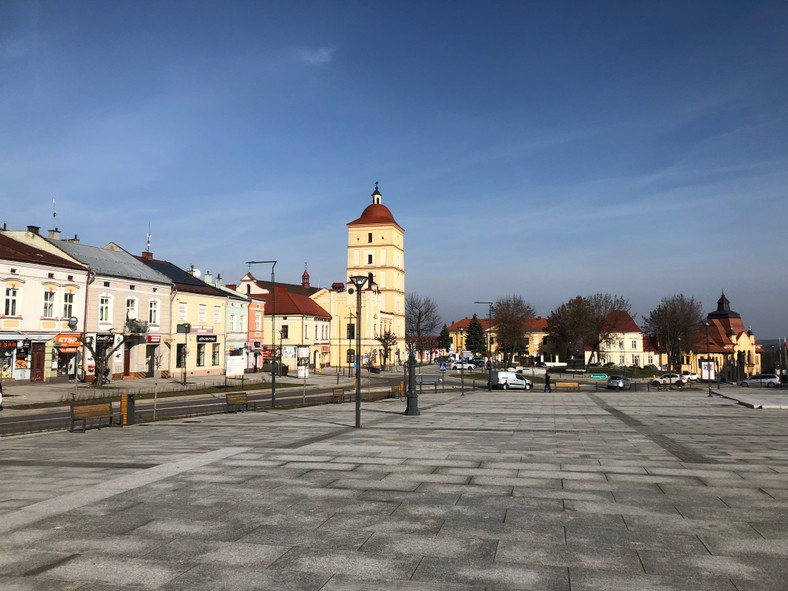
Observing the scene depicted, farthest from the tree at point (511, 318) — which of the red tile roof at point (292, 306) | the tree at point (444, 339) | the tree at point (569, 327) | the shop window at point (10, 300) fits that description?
the shop window at point (10, 300)

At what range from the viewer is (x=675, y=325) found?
8500 cm

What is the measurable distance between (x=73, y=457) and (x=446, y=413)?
1607 cm

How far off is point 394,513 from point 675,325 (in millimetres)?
86248

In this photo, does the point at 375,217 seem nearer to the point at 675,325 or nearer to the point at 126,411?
the point at 675,325

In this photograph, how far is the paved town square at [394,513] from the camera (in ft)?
21.2

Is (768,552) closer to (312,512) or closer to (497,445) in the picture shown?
(312,512)

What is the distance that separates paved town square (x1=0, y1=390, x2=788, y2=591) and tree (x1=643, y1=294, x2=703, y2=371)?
238 ft

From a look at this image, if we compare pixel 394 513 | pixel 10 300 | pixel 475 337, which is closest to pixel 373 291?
pixel 10 300

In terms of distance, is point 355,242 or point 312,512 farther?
point 355,242

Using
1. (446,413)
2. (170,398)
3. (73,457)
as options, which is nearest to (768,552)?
(73,457)

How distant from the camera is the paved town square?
6.47 metres

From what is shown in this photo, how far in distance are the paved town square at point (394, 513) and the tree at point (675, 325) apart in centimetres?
7258

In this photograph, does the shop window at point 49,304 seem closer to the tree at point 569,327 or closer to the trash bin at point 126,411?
the trash bin at point 126,411

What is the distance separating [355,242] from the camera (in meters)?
93.7
